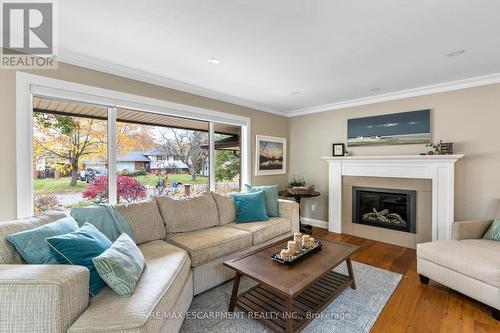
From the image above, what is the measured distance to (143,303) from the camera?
1.34 meters

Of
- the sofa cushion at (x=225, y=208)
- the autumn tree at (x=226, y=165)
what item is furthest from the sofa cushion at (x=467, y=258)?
the autumn tree at (x=226, y=165)

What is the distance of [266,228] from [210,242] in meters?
0.86

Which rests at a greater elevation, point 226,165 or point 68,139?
point 68,139

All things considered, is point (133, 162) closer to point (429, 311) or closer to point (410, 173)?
point (429, 311)

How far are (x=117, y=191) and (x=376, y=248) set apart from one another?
371 cm

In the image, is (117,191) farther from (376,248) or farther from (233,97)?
(376,248)

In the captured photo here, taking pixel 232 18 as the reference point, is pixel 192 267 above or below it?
below

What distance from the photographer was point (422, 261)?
98.3 inches

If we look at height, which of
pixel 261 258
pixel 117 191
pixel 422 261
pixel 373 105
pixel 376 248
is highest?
pixel 373 105

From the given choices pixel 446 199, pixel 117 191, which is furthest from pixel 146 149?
pixel 446 199

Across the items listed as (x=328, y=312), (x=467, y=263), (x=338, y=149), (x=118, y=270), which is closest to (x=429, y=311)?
(x=467, y=263)

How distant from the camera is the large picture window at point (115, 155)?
2441 mm

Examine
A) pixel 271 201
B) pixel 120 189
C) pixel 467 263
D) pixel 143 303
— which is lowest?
pixel 467 263

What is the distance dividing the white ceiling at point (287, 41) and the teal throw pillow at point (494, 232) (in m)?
1.77
